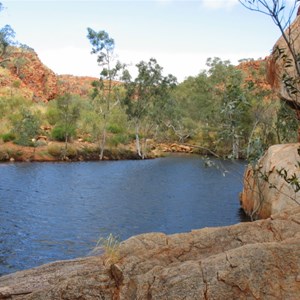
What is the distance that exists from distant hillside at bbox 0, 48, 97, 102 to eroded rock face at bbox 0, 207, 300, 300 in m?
57.9

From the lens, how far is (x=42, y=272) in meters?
7.50

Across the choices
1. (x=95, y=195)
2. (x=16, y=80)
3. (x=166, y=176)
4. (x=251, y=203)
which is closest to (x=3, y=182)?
(x=95, y=195)

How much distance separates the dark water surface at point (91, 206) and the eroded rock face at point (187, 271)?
4.71ft

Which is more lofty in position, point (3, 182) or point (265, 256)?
point (265, 256)

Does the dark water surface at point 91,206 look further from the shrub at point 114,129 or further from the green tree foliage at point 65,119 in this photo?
the shrub at point 114,129

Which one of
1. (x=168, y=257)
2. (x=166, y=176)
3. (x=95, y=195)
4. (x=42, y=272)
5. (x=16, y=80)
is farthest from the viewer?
(x=16, y=80)

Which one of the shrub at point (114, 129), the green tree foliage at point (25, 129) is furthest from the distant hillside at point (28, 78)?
the green tree foliage at point (25, 129)

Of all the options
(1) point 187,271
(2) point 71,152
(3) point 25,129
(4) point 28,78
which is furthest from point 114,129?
(1) point 187,271

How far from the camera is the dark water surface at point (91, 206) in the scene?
44.5 feet

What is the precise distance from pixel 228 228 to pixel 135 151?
40601 millimetres

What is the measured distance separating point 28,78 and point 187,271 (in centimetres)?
7482

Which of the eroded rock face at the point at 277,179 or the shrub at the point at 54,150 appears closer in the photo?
the eroded rock face at the point at 277,179

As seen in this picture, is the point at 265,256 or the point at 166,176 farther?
the point at 166,176

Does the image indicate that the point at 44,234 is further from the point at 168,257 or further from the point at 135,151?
the point at 135,151
